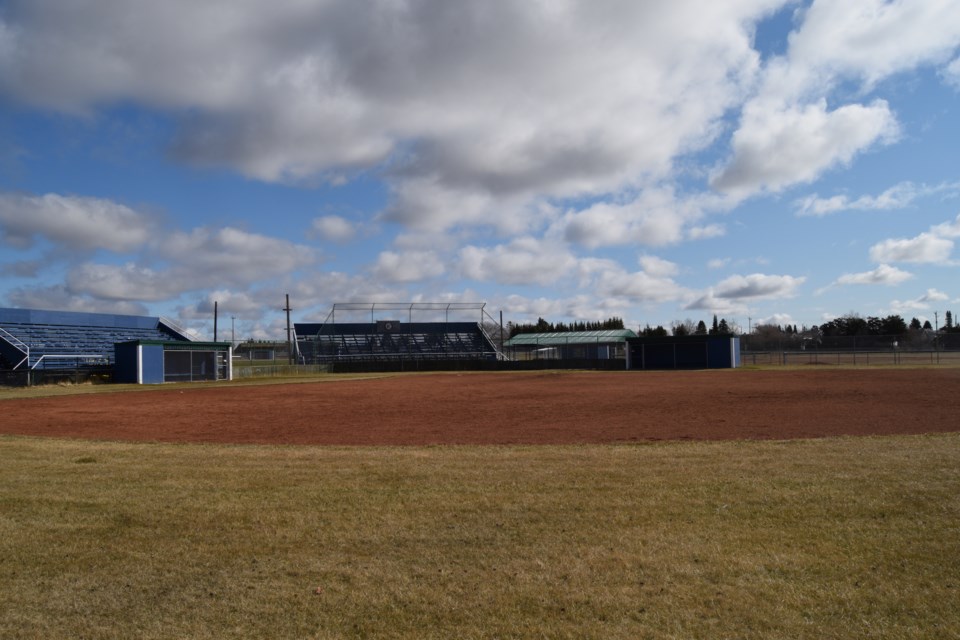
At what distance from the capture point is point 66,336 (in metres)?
56.8

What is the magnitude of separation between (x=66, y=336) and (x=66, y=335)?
20 cm

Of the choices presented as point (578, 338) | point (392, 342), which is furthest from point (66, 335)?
point (578, 338)

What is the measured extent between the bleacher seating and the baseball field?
69052 millimetres

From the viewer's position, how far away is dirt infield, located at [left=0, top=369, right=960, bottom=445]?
14.9m

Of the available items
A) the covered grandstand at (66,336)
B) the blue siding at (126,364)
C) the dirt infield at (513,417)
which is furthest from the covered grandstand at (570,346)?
the dirt infield at (513,417)

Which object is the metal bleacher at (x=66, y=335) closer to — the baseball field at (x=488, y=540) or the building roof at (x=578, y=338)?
the building roof at (x=578, y=338)

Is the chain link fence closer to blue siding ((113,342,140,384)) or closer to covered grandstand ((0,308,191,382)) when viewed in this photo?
blue siding ((113,342,140,384))

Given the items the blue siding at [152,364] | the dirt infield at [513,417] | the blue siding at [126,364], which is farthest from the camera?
the blue siding at [152,364]

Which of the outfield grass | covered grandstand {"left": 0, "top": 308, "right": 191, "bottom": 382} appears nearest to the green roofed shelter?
covered grandstand {"left": 0, "top": 308, "right": 191, "bottom": 382}

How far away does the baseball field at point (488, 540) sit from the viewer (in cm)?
455

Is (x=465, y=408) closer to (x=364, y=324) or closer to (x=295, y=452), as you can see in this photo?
(x=295, y=452)

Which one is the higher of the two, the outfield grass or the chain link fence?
the chain link fence

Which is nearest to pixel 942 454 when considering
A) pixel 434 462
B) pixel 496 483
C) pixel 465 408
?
pixel 496 483

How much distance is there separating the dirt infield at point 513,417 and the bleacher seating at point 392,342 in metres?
51.9
